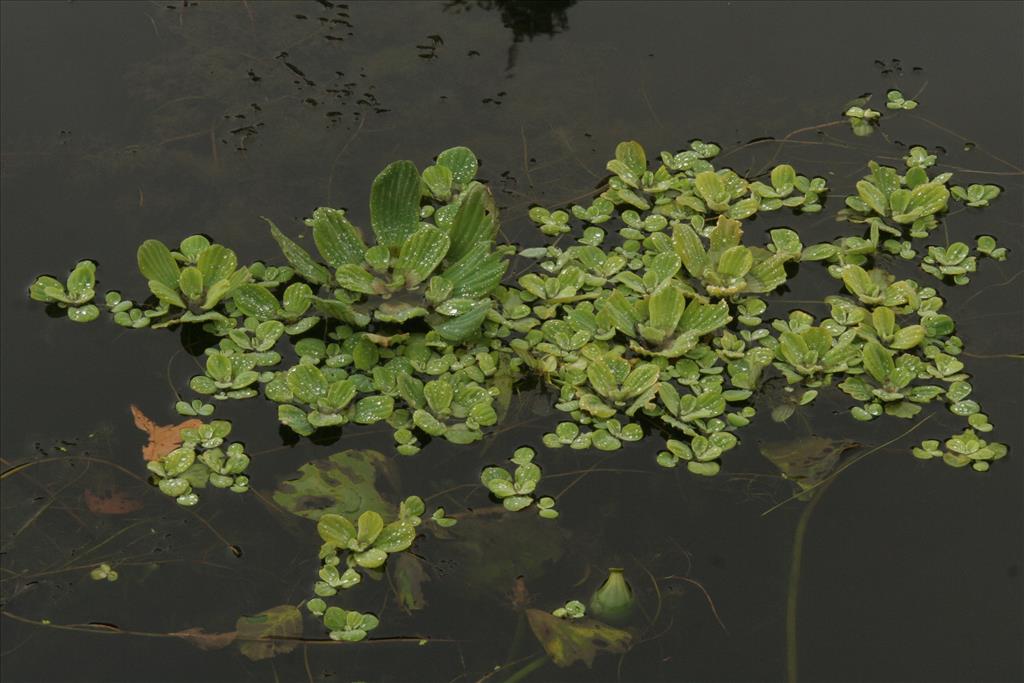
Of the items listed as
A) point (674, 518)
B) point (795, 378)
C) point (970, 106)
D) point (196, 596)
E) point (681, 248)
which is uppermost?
point (970, 106)

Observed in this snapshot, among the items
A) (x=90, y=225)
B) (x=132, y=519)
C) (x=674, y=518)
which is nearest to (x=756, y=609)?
(x=674, y=518)

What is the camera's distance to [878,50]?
13.2 ft

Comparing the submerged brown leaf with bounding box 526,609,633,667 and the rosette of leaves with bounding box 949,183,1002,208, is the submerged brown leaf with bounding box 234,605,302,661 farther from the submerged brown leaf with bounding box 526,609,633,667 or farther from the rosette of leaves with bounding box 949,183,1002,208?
the rosette of leaves with bounding box 949,183,1002,208

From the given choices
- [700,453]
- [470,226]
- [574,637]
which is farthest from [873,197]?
[574,637]

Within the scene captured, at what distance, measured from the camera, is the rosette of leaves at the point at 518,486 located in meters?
2.59

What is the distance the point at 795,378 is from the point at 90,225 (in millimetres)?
2105

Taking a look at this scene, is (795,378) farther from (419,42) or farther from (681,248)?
(419,42)

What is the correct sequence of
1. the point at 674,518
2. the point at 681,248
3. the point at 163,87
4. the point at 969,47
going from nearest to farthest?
the point at 674,518
the point at 681,248
the point at 163,87
the point at 969,47

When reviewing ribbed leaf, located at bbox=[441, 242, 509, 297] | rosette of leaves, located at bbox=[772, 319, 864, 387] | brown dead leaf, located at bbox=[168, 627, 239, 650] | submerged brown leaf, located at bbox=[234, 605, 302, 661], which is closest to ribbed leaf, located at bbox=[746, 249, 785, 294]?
rosette of leaves, located at bbox=[772, 319, 864, 387]

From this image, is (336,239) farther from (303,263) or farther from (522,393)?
(522,393)

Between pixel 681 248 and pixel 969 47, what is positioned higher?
pixel 969 47

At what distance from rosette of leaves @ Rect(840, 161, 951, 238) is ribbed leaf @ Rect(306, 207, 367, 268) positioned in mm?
1532

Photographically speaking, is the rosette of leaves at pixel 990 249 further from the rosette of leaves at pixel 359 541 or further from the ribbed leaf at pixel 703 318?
the rosette of leaves at pixel 359 541

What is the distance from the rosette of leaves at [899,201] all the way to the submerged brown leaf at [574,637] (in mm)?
1604
